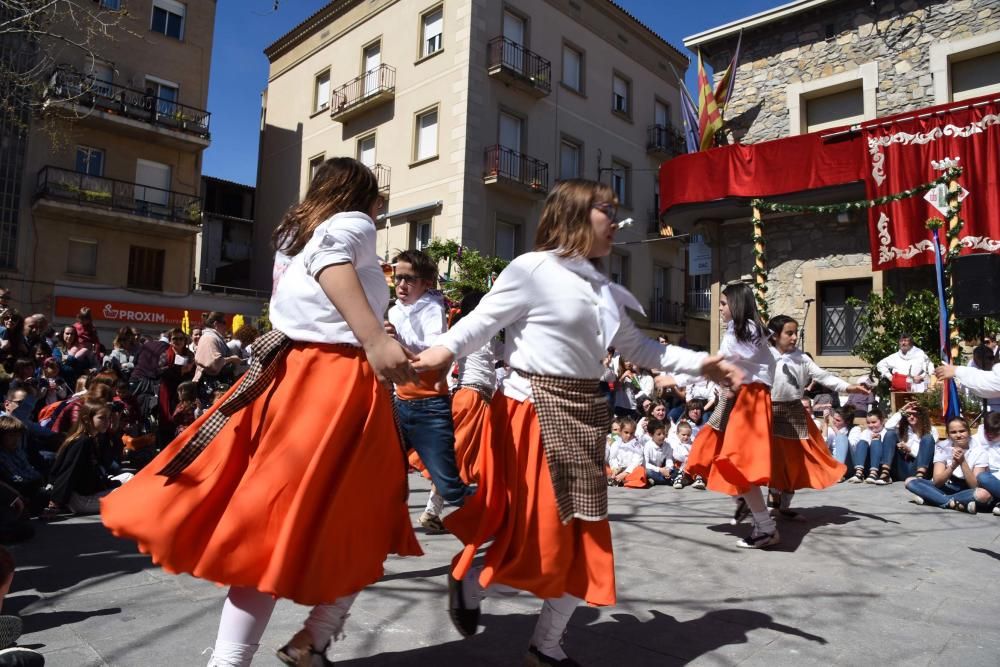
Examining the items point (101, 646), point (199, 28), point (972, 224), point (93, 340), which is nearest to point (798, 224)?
point (972, 224)

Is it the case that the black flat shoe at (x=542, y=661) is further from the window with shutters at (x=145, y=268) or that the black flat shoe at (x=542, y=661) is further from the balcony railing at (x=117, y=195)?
the window with shutters at (x=145, y=268)

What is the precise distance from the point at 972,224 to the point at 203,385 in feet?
44.5

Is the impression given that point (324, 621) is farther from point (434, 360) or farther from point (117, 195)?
point (117, 195)

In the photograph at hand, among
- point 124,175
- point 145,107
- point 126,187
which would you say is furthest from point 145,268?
point 145,107

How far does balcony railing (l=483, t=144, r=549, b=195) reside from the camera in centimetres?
2239

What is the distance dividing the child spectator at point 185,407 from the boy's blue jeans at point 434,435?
526 cm

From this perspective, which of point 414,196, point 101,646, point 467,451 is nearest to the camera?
point 101,646

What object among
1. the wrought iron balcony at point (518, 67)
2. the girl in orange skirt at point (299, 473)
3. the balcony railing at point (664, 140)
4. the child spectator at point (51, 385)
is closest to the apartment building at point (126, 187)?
the wrought iron balcony at point (518, 67)

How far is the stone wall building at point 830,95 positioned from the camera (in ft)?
47.3

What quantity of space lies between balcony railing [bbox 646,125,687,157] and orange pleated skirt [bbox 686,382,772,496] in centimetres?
2508

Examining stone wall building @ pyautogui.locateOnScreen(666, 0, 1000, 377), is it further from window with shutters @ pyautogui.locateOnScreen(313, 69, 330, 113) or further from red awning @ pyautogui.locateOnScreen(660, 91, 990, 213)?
window with shutters @ pyautogui.locateOnScreen(313, 69, 330, 113)

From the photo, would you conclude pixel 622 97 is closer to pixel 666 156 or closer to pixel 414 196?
pixel 666 156

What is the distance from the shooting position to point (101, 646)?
2.89m

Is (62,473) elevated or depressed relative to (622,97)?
depressed
